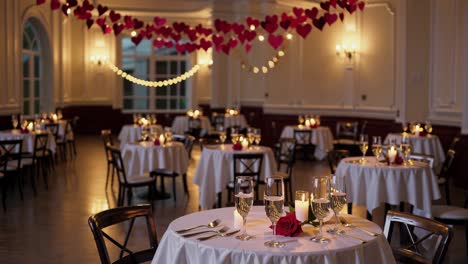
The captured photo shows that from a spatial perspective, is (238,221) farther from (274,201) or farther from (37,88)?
(37,88)

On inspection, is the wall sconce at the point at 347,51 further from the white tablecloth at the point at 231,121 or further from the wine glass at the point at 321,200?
the wine glass at the point at 321,200

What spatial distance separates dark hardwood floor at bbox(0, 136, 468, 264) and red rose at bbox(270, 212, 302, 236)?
282cm

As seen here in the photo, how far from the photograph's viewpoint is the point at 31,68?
14.9 meters

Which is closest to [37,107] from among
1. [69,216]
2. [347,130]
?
[347,130]

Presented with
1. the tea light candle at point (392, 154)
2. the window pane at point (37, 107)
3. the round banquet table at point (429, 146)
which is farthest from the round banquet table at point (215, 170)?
the window pane at point (37, 107)

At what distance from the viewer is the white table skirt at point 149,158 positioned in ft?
25.1

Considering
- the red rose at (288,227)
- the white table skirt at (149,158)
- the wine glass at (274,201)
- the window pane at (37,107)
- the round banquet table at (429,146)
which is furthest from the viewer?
the window pane at (37,107)

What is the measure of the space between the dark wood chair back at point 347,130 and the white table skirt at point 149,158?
5.69 m

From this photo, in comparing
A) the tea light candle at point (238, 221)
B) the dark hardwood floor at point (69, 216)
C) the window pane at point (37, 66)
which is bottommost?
the dark hardwood floor at point (69, 216)

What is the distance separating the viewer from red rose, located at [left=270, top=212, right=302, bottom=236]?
2.77 metres

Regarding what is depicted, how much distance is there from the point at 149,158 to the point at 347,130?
683 centimetres

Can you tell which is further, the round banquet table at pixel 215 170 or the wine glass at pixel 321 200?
the round banquet table at pixel 215 170

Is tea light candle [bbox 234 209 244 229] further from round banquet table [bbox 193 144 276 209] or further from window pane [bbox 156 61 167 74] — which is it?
window pane [bbox 156 61 167 74]

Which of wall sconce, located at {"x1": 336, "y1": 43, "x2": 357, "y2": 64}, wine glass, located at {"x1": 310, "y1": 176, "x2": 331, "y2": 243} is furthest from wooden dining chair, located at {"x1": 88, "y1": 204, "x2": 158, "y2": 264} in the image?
wall sconce, located at {"x1": 336, "y1": 43, "x2": 357, "y2": 64}
